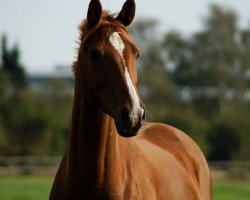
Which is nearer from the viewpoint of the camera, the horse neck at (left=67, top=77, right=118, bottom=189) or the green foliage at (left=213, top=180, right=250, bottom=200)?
the horse neck at (left=67, top=77, right=118, bottom=189)

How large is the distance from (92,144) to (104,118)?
0.22 m

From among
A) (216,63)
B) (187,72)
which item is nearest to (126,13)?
(216,63)

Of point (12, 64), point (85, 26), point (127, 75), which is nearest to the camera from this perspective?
point (127, 75)

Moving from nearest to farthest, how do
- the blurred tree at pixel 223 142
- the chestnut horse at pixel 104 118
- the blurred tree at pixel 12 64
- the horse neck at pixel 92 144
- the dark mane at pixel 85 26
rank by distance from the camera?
the chestnut horse at pixel 104 118, the horse neck at pixel 92 144, the dark mane at pixel 85 26, the blurred tree at pixel 223 142, the blurred tree at pixel 12 64

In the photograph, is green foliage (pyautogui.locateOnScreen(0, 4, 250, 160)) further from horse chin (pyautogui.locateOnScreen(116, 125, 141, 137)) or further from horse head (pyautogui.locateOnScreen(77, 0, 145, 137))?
horse chin (pyautogui.locateOnScreen(116, 125, 141, 137))

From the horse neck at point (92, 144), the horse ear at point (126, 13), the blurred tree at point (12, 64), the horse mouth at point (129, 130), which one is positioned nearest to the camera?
the horse mouth at point (129, 130)

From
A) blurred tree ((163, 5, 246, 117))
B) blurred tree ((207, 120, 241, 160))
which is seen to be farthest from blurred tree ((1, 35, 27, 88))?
blurred tree ((207, 120, 241, 160))

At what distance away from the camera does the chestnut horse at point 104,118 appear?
5281 millimetres

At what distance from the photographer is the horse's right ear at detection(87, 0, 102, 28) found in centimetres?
580

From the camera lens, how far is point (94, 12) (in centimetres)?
582

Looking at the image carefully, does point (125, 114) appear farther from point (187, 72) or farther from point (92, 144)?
point (187, 72)

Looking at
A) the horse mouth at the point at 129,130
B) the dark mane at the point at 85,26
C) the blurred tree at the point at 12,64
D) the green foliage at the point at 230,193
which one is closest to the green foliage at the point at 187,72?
the blurred tree at the point at 12,64

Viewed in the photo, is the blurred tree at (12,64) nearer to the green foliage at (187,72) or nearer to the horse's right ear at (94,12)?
the green foliage at (187,72)

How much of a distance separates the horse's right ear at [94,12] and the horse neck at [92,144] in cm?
62
